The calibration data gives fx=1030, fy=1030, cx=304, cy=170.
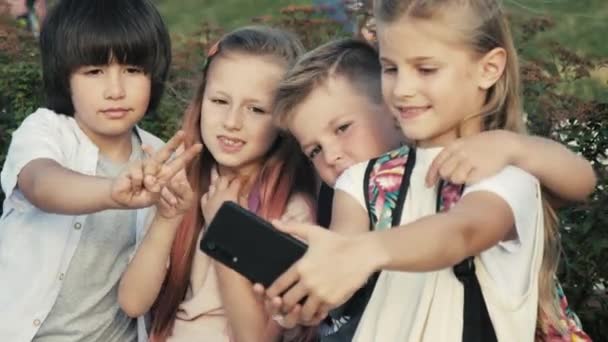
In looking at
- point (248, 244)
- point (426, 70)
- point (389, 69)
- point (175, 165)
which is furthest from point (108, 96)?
A: point (248, 244)

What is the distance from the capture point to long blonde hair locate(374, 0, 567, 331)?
91.4 inches

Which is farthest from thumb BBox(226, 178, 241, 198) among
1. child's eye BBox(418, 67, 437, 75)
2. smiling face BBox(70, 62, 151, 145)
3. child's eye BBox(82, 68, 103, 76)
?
child's eye BBox(418, 67, 437, 75)

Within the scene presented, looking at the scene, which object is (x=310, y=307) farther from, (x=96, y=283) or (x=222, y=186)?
(x=96, y=283)

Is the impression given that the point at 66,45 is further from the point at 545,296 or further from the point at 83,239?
the point at 545,296

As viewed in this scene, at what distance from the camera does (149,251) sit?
2955mm

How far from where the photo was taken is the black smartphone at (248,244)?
1.95 m

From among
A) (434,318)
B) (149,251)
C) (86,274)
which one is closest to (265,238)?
(434,318)

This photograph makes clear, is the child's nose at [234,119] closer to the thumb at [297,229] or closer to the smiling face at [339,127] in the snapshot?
the smiling face at [339,127]

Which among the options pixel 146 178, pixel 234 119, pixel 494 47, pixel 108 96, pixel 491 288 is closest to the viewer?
pixel 491 288

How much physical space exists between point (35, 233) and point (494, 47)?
1.55 meters

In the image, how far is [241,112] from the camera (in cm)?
301

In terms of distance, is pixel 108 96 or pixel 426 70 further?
pixel 108 96

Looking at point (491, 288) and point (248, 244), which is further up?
point (248, 244)

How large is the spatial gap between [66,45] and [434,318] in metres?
1.53
